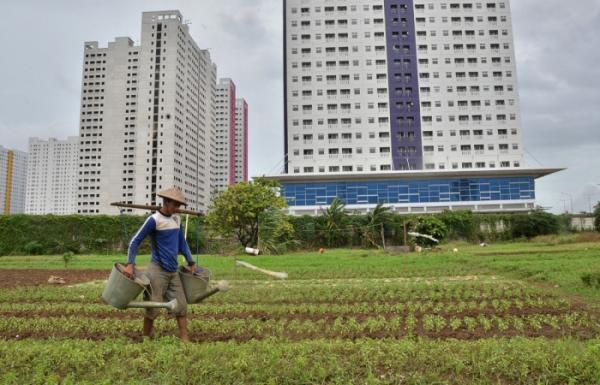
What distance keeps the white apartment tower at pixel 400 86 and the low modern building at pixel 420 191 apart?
5.41 m

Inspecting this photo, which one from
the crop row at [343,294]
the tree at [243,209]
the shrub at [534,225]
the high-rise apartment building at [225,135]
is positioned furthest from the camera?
the high-rise apartment building at [225,135]

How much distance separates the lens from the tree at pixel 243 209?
2948cm

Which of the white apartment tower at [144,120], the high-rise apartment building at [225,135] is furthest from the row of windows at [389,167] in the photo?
the high-rise apartment building at [225,135]

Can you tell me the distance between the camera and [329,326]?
Result: 637 cm

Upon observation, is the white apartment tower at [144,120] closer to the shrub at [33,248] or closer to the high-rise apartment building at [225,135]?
the high-rise apartment building at [225,135]

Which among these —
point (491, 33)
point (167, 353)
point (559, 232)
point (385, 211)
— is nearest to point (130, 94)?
point (491, 33)

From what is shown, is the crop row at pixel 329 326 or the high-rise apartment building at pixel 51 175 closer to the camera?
the crop row at pixel 329 326

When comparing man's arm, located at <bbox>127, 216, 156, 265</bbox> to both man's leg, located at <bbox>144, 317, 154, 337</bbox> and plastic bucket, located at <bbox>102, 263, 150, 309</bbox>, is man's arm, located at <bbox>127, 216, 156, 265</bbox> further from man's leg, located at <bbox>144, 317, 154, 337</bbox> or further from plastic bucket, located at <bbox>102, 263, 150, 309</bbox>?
man's leg, located at <bbox>144, 317, 154, 337</bbox>

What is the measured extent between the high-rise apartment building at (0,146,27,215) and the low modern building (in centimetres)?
12849

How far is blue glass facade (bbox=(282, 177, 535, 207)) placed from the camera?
5991cm

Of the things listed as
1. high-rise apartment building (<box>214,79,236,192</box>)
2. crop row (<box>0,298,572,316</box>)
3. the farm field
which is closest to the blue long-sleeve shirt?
the farm field

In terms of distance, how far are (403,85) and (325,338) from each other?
67.0 m

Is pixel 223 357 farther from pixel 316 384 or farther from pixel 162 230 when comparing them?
pixel 162 230

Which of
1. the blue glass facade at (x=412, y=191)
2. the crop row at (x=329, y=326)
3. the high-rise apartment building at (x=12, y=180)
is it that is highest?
the high-rise apartment building at (x=12, y=180)
